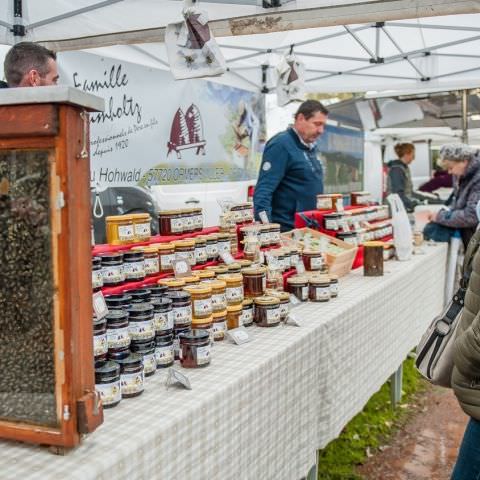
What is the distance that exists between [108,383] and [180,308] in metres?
0.43

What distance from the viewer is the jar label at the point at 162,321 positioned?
1.73 m

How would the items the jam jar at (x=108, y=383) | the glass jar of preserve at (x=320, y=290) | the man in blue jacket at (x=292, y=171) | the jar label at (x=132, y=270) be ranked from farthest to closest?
the man in blue jacket at (x=292, y=171), the glass jar of preserve at (x=320, y=290), the jar label at (x=132, y=270), the jam jar at (x=108, y=383)

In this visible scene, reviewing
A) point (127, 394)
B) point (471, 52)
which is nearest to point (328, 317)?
point (127, 394)

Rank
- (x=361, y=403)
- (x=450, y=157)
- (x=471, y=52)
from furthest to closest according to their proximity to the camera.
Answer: (x=471, y=52) → (x=450, y=157) → (x=361, y=403)

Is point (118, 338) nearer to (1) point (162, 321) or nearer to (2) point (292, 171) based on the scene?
(1) point (162, 321)

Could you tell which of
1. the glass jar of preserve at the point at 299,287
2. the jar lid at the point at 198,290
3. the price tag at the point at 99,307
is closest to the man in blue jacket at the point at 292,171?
the glass jar of preserve at the point at 299,287

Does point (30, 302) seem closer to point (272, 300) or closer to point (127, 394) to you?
point (127, 394)

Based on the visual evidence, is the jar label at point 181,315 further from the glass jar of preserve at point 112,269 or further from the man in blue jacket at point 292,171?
the man in blue jacket at point 292,171

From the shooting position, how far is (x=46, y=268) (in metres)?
1.23

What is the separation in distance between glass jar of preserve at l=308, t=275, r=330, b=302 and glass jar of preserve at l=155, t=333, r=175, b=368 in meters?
0.99

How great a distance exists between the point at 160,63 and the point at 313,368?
3.64 metres

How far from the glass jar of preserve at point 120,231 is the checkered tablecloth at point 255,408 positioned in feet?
1.66

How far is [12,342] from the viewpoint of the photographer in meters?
1.28

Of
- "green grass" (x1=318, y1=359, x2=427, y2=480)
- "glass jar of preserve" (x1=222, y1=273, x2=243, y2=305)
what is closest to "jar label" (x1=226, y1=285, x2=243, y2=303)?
"glass jar of preserve" (x1=222, y1=273, x2=243, y2=305)
